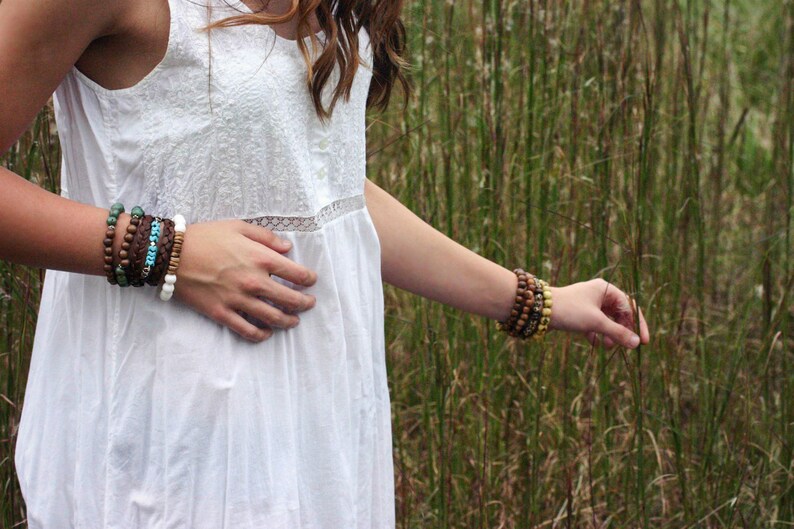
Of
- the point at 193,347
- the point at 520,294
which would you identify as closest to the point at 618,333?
the point at 520,294

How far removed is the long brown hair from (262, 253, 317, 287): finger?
A: 0.17 metres

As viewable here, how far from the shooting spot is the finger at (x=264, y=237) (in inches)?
39.0

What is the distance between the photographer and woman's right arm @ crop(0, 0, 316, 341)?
86 cm

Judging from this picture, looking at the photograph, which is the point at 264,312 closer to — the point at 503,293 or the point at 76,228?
the point at 76,228

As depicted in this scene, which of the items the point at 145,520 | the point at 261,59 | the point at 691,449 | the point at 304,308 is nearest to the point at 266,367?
the point at 304,308

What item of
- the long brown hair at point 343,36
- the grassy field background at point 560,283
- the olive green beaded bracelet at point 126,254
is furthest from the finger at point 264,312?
the grassy field background at point 560,283

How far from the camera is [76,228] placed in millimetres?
927

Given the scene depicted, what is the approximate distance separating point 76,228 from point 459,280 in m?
0.53

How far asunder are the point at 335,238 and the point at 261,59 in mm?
217

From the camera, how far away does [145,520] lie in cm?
97

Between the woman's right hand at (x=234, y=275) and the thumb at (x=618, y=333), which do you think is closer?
the woman's right hand at (x=234, y=275)

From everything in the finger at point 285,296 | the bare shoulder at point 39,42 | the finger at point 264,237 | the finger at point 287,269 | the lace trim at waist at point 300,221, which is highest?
the bare shoulder at point 39,42

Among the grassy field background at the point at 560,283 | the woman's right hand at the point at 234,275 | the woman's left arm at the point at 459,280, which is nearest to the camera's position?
the woman's right hand at the point at 234,275

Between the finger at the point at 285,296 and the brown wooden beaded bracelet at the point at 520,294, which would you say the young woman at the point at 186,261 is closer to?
the finger at the point at 285,296
